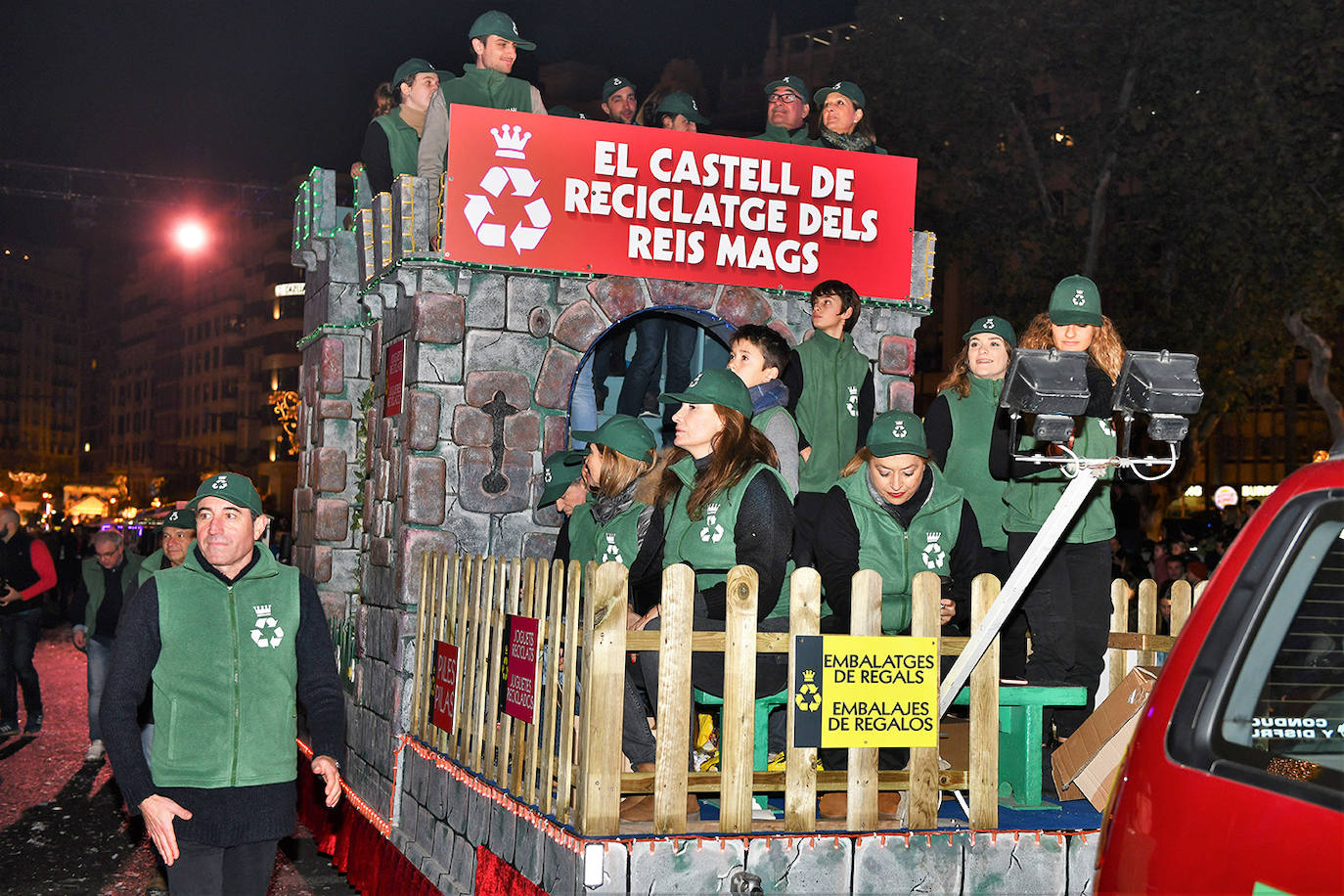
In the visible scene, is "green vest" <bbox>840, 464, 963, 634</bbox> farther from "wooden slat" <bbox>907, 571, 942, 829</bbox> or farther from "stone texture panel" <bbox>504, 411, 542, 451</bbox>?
"stone texture panel" <bbox>504, 411, 542, 451</bbox>

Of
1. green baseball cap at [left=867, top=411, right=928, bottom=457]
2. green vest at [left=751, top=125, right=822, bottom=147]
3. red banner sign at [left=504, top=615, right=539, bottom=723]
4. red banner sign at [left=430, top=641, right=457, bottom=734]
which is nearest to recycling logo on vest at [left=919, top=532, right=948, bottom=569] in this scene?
green baseball cap at [left=867, top=411, right=928, bottom=457]

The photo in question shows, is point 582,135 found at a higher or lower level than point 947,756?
higher

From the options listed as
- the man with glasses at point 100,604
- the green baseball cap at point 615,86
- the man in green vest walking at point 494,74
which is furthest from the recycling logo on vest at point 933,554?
the man with glasses at point 100,604

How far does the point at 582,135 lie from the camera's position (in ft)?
26.6

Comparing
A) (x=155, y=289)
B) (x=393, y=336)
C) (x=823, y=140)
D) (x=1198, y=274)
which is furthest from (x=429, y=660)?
(x=155, y=289)

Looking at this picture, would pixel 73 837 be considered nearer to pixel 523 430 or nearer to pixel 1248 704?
pixel 523 430

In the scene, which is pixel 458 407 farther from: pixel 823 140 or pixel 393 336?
pixel 823 140

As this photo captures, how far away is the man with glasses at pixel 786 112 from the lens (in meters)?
9.14

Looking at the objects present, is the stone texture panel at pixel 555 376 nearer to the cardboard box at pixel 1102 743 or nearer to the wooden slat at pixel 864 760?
the wooden slat at pixel 864 760

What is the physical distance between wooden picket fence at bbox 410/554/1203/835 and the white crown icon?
9.39 ft

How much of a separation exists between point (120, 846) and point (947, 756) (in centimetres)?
591

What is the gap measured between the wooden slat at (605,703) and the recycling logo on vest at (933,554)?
1595 mm

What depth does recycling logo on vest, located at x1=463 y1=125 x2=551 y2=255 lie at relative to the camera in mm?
7965

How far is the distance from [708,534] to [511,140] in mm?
3177
